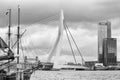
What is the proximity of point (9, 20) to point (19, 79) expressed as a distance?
95.2ft

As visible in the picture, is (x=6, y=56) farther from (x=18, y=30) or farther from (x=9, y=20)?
(x=9, y=20)

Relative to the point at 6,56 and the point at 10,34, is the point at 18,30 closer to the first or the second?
the point at 10,34

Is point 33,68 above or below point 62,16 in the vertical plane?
below

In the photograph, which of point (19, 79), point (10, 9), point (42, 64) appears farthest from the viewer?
point (10, 9)

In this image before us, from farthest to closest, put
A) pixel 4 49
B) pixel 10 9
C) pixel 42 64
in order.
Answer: pixel 10 9, pixel 42 64, pixel 4 49

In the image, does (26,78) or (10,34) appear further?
→ (10,34)

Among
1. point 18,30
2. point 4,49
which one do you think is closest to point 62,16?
point 18,30

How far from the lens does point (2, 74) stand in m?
77.9

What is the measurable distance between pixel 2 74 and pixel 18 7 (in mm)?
22318

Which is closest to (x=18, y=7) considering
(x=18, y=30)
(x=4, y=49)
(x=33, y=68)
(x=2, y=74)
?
(x=18, y=30)

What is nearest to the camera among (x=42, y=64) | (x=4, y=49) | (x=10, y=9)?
(x=4, y=49)

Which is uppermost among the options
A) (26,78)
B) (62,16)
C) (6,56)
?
(62,16)

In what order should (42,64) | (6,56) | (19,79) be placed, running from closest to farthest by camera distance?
(6,56) → (19,79) → (42,64)

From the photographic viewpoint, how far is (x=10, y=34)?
339 feet
